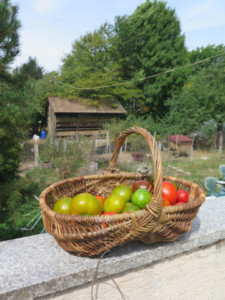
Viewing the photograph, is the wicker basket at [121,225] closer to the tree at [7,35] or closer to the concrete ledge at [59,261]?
the concrete ledge at [59,261]

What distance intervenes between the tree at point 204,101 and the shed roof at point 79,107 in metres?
3.84

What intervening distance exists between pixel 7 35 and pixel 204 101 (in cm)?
1289

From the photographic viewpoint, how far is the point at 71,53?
16.9 m

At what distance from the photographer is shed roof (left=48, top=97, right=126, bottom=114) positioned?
1428cm

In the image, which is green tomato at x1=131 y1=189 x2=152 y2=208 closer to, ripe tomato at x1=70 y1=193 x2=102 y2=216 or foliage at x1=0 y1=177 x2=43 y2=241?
ripe tomato at x1=70 y1=193 x2=102 y2=216

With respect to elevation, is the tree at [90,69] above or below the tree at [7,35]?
above

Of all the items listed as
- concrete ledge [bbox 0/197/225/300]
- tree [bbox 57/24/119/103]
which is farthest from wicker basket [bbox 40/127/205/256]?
tree [bbox 57/24/119/103]

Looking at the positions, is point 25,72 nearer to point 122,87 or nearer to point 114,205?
point 114,205

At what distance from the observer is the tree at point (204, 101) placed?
13.5m

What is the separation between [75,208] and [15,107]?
1714mm

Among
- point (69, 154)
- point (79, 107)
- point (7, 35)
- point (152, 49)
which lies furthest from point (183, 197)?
point (152, 49)

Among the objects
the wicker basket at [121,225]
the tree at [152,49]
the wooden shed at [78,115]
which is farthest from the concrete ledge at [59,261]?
the tree at [152,49]

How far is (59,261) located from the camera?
1001 mm

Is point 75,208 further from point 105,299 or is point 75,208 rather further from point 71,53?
point 71,53
